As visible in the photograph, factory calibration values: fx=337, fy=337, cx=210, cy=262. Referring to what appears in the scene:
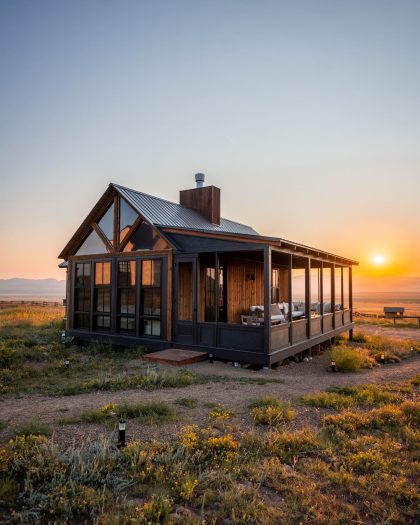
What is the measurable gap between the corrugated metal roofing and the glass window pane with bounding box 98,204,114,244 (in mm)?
1089

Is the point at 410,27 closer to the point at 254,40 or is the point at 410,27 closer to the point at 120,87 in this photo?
the point at 254,40

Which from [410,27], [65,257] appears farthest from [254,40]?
[65,257]

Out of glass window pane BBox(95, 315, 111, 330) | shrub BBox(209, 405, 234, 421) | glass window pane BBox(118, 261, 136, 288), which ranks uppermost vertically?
glass window pane BBox(118, 261, 136, 288)

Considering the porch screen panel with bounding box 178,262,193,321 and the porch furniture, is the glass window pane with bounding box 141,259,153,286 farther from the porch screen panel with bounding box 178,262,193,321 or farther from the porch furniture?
the porch furniture

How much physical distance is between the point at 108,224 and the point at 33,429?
379 inches

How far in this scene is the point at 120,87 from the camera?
14.2 metres

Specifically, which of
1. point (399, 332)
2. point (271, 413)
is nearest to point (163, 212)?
point (271, 413)

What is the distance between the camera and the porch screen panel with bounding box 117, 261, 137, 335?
39.9 feet

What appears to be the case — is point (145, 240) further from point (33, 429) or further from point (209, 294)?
point (33, 429)

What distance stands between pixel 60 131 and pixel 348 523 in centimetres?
1708

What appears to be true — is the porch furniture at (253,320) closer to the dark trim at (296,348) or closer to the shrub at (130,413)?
the dark trim at (296,348)

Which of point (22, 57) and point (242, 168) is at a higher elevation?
point (22, 57)

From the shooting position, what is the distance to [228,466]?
12.4 feet

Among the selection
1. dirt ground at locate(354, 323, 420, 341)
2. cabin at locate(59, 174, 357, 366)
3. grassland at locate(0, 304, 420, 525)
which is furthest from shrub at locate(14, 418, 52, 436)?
dirt ground at locate(354, 323, 420, 341)
